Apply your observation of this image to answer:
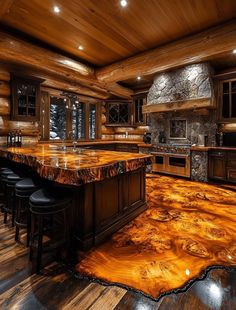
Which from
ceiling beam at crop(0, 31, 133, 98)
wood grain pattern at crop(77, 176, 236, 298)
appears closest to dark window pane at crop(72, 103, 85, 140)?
ceiling beam at crop(0, 31, 133, 98)

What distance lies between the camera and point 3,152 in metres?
3.17

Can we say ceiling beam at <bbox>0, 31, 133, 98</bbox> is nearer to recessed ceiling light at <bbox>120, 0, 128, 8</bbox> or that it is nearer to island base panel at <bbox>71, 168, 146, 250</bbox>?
recessed ceiling light at <bbox>120, 0, 128, 8</bbox>

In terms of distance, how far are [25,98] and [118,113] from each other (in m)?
3.98

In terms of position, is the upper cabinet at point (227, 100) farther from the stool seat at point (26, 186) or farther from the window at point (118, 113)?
the stool seat at point (26, 186)

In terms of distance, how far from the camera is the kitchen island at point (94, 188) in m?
1.75

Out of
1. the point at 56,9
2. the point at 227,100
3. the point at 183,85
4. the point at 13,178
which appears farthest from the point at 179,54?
the point at 13,178

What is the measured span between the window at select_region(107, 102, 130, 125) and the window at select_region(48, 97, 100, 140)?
23.3 inches

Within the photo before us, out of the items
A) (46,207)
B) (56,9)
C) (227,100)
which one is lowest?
(46,207)

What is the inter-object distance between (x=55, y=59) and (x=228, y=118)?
4.67 meters

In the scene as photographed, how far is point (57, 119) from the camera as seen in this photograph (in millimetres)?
6324

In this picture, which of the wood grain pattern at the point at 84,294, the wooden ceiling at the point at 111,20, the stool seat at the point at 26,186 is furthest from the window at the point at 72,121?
the wood grain pattern at the point at 84,294

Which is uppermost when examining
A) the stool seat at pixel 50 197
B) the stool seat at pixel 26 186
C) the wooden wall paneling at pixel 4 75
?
the wooden wall paneling at pixel 4 75

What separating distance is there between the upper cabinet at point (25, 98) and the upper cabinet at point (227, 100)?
479 cm

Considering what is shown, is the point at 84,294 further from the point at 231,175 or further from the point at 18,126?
the point at 231,175
